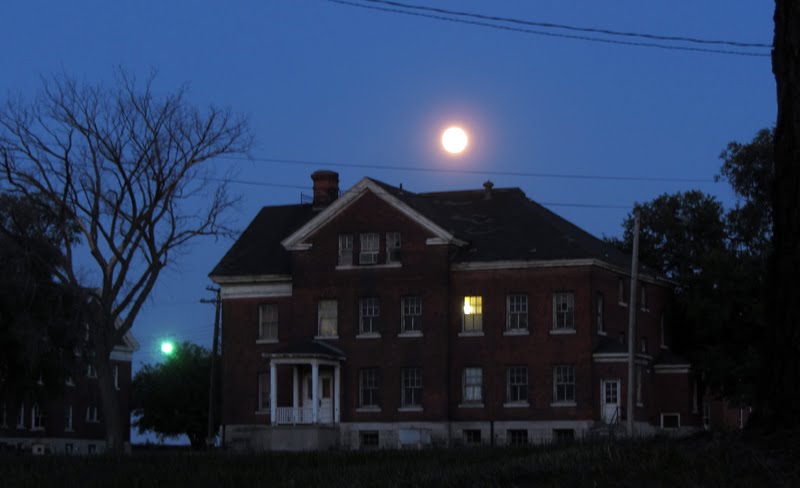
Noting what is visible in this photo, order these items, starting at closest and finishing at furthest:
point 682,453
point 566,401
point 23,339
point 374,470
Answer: point 682,453
point 374,470
point 23,339
point 566,401

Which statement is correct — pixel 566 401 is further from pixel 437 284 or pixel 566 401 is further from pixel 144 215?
pixel 144 215

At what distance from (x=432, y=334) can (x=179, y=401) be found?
3161cm

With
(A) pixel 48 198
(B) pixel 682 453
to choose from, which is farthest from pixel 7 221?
(B) pixel 682 453

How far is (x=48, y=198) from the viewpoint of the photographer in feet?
178

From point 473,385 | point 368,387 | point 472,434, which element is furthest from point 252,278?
point 472,434

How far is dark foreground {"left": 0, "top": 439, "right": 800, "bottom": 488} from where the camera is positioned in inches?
634

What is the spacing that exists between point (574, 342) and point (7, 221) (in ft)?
80.0

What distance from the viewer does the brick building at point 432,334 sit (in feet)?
195

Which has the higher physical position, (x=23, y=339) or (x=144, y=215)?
(x=144, y=215)

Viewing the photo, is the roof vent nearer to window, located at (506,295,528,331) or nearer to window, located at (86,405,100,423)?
window, located at (506,295,528,331)

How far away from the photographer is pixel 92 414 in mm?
83938

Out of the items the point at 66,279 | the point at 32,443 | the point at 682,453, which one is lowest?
the point at 32,443

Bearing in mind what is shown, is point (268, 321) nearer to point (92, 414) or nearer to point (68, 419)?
point (68, 419)

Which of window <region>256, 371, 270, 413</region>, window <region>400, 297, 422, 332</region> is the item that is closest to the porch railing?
window <region>256, 371, 270, 413</region>
